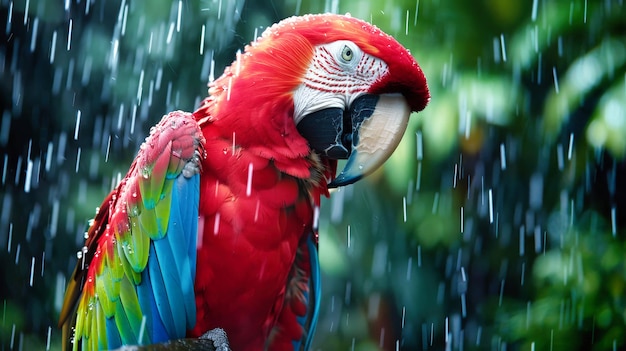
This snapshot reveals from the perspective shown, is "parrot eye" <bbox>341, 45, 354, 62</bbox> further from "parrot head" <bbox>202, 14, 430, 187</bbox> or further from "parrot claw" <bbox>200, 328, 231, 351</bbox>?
"parrot claw" <bbox>200, 328, 231, 351</bbox>

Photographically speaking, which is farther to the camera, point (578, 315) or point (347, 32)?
point (578, 315)

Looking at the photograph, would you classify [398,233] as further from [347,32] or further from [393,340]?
[347,32]

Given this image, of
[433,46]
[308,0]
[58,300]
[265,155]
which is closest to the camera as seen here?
→ [265,155]

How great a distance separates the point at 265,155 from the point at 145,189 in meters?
0.28

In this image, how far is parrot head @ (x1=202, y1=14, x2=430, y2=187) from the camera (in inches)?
55.6

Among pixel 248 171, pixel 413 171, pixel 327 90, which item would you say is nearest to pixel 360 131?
pixel 327 90

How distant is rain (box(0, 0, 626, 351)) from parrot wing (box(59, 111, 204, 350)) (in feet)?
3.34

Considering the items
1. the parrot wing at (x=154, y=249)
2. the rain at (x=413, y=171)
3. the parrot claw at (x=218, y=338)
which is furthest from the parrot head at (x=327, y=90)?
the rain at (x=413, y=171)

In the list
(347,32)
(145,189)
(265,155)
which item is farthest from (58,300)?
(347,32)

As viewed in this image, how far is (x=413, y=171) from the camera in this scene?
244cm

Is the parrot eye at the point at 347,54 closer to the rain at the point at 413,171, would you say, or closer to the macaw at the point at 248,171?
the macaw at the point at 248,171

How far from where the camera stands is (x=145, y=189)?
146 centimetres

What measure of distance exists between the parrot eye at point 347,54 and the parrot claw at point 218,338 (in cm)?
63

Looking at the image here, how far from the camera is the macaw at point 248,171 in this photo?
1.42 metres
